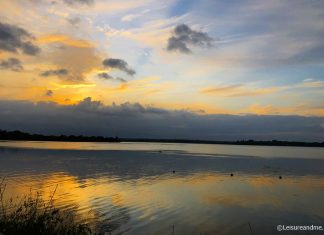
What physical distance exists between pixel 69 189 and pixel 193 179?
592 inches

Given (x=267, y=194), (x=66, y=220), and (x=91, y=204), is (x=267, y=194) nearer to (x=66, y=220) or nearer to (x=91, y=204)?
(x=91, y=204)

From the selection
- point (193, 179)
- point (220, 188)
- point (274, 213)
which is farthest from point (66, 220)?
point (193, 179)

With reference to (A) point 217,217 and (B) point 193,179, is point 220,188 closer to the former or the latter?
(B) point 193,179

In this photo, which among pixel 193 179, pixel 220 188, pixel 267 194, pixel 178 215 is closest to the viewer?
pixel 178 215

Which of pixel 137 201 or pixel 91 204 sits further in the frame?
pixel 137 201

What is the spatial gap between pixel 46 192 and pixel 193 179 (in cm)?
1713

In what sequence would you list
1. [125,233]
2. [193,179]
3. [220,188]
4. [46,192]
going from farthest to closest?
[193,179]
[220,188]
[46,192]
[125,233]

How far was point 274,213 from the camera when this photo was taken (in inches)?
880

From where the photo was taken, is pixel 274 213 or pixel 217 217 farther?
pixel 274 213

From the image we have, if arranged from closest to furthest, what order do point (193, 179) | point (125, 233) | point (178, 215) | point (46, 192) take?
1. point (125, 233)
2. point (178, 215)
3. point (46, 192)
4. point (193, 179)

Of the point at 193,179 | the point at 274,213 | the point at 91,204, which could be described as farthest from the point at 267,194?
the point at 91,204

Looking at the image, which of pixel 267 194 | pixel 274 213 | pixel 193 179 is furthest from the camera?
pixel 193 179

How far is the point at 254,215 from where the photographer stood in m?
21.8

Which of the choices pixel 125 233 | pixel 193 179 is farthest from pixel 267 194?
pixel 125 233
